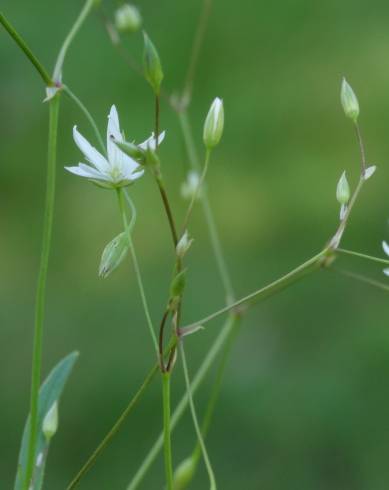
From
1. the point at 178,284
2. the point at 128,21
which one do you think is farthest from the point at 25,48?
the point at 128,21

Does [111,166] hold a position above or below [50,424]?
above

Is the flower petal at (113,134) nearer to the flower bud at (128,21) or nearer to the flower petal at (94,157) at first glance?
the flower petal at (94,157)

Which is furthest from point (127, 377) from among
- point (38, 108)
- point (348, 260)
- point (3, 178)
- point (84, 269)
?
point (38, 108)

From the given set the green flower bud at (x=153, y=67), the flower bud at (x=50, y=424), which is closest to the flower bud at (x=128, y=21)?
the green flower bud at (x=153, y=67)

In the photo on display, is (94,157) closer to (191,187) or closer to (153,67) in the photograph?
(153,67)

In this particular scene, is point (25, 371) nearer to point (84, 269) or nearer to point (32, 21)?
point (84, 269)

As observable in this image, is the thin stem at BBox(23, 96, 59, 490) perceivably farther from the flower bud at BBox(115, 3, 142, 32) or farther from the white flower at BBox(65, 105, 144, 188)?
the flower bud at BBox(115, 3, 142, 32)
